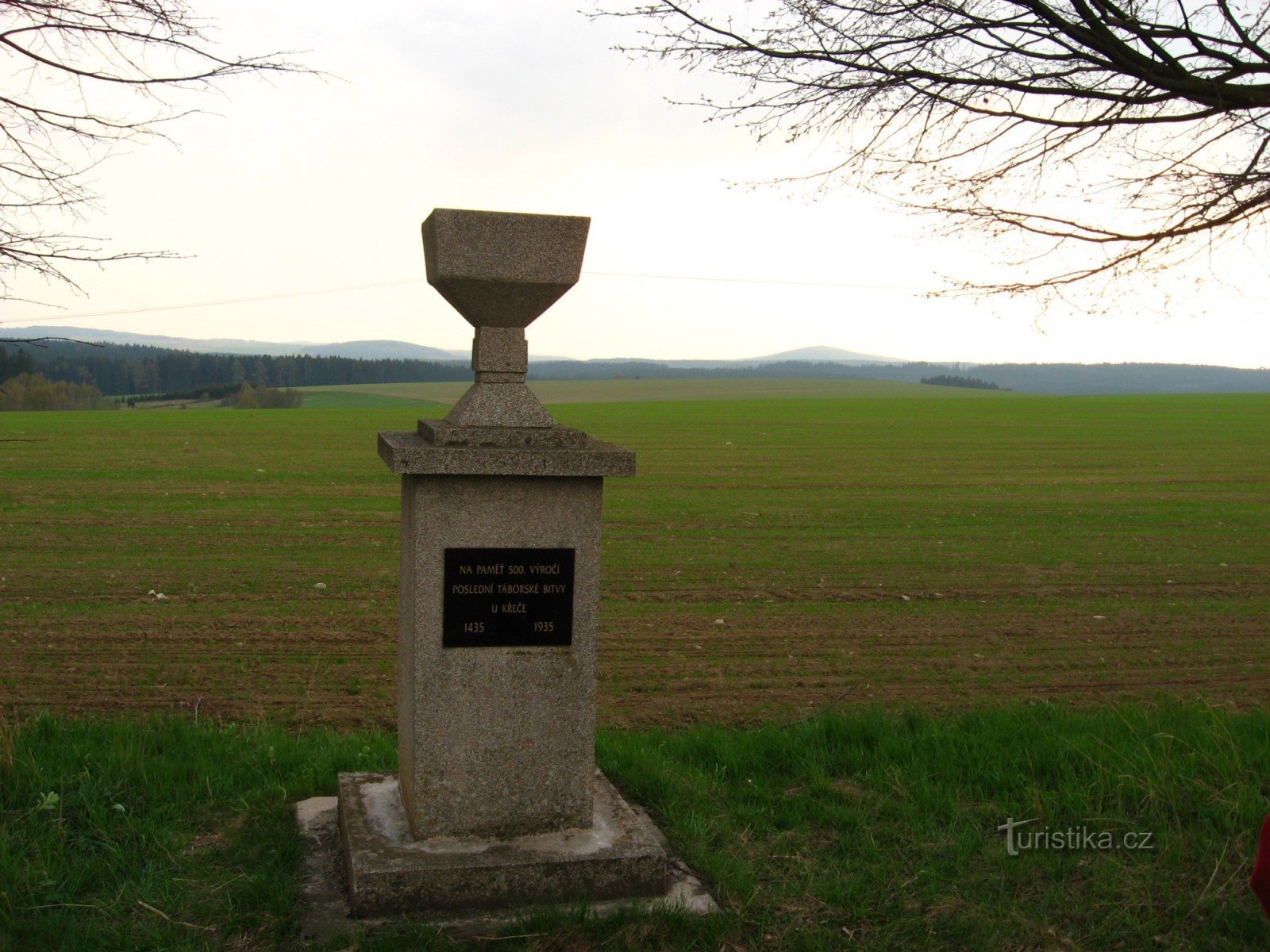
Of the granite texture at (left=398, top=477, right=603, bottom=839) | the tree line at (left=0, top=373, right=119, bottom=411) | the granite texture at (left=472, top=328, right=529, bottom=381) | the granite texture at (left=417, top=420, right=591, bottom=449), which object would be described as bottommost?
the tree line at (left=0, top=373, right=119, bottom=411)

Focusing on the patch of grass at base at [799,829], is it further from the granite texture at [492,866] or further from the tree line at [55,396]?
the tree line at [55,396]

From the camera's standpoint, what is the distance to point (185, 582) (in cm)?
1244

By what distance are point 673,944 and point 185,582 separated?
32.6 ft

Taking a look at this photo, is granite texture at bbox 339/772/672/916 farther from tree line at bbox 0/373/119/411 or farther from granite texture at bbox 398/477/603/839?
tree line at bbox 0/373/119/411

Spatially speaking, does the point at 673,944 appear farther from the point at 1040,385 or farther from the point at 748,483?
the point at 1040,385

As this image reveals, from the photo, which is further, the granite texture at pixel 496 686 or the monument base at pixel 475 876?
the granite texture at pixel 496 686

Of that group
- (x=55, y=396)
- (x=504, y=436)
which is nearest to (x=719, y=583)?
(x=504, y=436)

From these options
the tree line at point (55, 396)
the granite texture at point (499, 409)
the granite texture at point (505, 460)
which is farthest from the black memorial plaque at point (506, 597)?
the tree line at point (55, 396)

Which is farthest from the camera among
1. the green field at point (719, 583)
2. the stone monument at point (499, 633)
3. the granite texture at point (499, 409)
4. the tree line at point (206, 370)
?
the tree line at point (206, 370)

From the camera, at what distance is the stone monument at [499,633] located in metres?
4.26

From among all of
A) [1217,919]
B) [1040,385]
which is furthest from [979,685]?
[1040,385]

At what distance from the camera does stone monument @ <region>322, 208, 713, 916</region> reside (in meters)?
4.26

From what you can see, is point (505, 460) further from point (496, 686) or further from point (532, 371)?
point (532, 371)

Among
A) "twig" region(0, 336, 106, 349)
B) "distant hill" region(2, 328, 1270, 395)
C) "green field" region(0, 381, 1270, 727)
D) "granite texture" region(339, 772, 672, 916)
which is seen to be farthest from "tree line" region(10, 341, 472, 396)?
"granite texture" region(339, 772, 672, 916)
